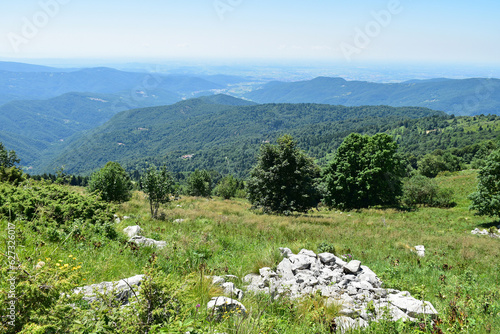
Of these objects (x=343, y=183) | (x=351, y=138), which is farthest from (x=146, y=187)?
(x=351, y=138)

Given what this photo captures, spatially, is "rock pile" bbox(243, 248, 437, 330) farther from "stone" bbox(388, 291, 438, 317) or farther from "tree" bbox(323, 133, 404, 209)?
"tree" bbox(323, 133, 404, 209)

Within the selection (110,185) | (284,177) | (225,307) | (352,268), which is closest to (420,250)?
(352,268)

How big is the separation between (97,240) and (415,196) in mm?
39061

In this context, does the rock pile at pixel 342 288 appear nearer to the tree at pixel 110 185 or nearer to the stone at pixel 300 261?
the stone at pixel 300 261

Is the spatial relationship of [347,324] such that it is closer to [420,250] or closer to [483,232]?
[420,250]

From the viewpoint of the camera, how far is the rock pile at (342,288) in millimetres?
4633

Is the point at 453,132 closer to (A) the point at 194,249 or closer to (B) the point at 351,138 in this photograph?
(B) the point at 351,138

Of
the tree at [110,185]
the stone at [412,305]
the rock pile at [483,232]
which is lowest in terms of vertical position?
the rock pile at [483,232]

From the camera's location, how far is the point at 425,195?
34.2 metres

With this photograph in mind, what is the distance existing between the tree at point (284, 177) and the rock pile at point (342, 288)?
14574mm

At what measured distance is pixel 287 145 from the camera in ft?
72.1

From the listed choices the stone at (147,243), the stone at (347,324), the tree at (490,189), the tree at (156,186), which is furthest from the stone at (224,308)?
the tree at (490,189)

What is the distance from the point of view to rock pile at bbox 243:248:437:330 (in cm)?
463

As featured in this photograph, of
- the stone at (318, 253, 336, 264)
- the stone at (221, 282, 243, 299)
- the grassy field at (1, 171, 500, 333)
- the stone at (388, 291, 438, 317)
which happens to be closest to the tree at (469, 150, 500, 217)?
the grassy field at (1, 171, 500, 333)
